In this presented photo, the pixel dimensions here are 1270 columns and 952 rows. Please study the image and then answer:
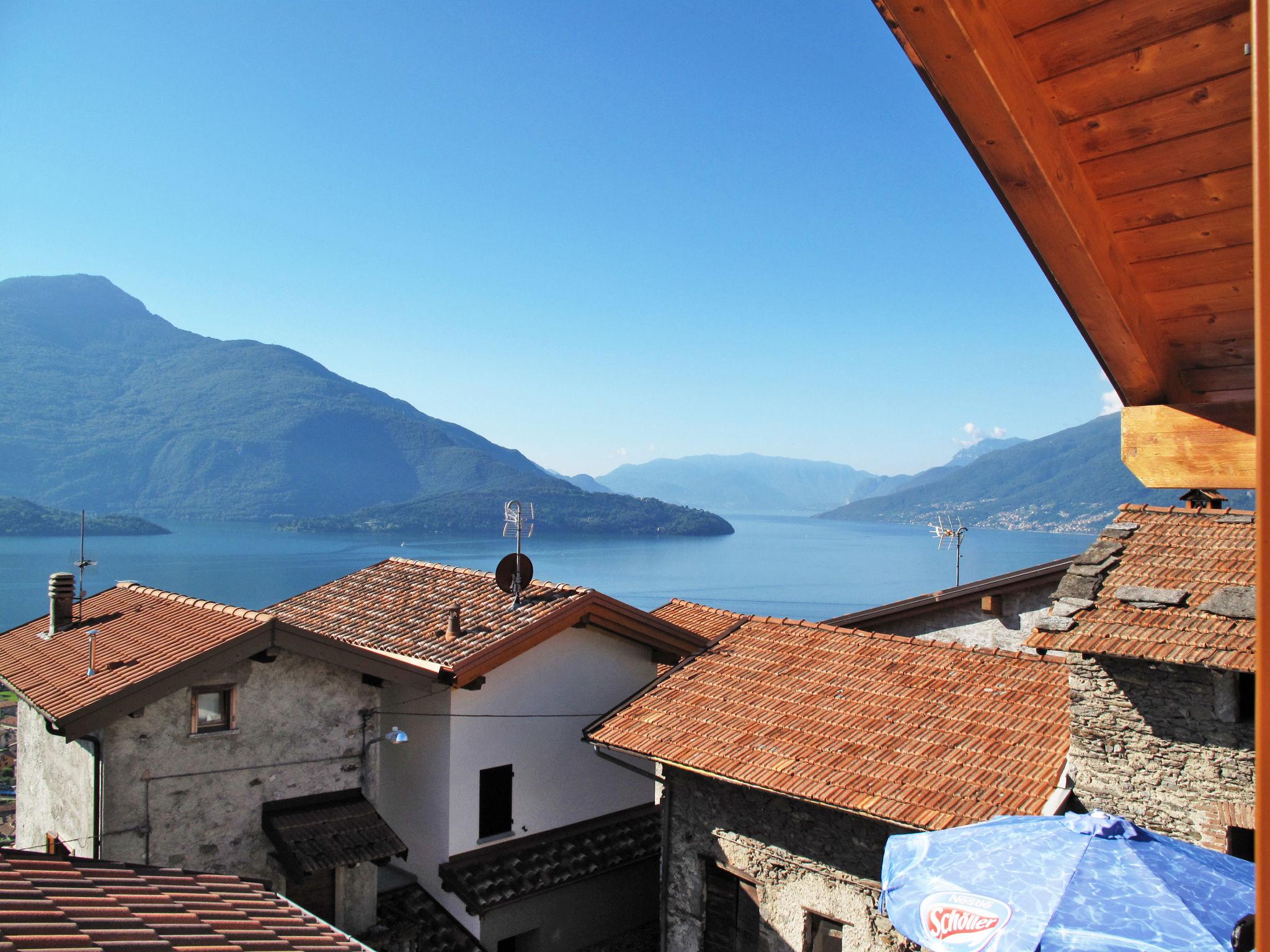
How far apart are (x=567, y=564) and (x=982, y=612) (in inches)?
3835

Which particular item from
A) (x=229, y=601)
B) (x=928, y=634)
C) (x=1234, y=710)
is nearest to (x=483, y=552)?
(x=229, y=601)

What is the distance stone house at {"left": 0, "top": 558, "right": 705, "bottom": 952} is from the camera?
9.02 m

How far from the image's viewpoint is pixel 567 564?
109m

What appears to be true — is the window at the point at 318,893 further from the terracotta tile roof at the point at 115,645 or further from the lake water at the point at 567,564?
the lake water at the point at 567,564

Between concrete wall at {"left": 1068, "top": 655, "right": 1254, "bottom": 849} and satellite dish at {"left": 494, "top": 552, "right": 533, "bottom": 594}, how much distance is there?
7685 millimetres

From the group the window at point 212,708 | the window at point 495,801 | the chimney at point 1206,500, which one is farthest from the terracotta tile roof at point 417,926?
the chimney at point 1206,500

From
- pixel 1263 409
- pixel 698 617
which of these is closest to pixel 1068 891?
pixel 1263 409

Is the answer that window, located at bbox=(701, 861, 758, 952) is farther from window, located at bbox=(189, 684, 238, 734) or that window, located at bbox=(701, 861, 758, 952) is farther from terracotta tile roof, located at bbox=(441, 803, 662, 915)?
window, located at bbox=(189, 684, 238, 734)

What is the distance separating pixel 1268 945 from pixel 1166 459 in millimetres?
2893

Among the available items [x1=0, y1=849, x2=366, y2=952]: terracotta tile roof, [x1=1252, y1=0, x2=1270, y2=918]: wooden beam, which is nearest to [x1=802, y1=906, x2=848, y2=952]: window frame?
[x1=0, y1=849, x2=366, y2=952]: terracotta tile roof

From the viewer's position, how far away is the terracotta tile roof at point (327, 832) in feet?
29.8

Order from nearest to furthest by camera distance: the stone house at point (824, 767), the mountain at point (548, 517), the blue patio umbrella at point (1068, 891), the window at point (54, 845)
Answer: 1. the blue patio umbrella at point (1068, 891)
2. the stone house at point (824, 767)
3. the window at point (54, 845)
4. the mountain at point (548, 517)

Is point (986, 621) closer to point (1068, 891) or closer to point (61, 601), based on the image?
point (1068, 891)

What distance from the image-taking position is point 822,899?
326 inches
